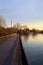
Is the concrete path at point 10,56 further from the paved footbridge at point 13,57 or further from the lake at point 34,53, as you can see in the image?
the lake at point 34,53

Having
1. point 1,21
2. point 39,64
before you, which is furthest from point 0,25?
point 39,64

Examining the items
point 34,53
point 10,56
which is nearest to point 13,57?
point 10,56

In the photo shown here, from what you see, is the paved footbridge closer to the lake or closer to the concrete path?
the concrete path

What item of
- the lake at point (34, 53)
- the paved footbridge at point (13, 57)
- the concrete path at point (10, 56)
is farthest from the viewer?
the lake at point (34, 53)

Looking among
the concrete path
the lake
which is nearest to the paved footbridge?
the concrete path

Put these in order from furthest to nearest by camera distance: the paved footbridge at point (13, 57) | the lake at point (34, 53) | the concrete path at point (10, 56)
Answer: the lake at point (34, 53) → the concrete path at point (10, 56) → the paved footbridge at point (13, 57)

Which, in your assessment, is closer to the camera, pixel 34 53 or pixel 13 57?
pixel 13 57

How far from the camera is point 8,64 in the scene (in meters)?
10.5

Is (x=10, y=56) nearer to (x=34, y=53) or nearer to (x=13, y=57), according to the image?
(x=13, y=57)

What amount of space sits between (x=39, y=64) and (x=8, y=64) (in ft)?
16.6

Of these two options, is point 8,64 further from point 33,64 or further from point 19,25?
point 19,25

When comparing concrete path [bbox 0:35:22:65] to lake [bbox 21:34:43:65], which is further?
lake [bbox 21:34:43:65]

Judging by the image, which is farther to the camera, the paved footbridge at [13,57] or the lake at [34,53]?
the lake at [34,53]

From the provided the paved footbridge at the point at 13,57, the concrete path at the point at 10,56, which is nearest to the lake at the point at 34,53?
the paved footbridge at the point at 13,57
